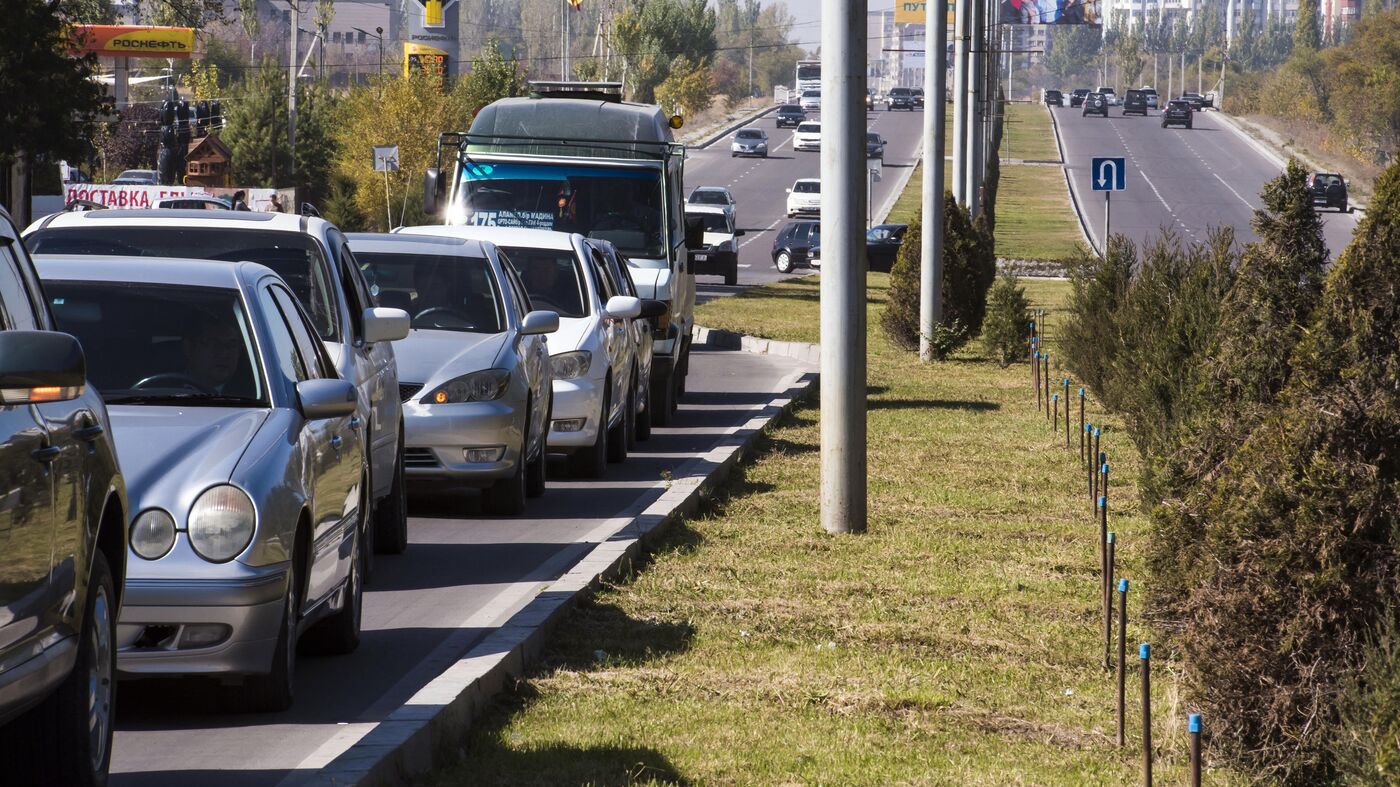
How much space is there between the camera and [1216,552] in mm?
6227

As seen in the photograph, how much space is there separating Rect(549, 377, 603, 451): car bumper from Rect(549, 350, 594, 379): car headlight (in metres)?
0.07

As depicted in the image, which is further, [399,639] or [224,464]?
[399,639]

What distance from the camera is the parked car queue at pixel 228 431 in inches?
190

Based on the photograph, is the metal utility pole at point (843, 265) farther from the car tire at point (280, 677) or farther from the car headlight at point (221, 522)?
the car headlight at point (221, 522)

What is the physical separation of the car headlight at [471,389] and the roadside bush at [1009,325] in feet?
45.8

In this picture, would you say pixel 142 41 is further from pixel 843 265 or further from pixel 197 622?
pixel 197 622

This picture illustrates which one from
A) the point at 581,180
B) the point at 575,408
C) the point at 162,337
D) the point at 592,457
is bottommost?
the point at 592,457

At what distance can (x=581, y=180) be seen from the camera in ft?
70.2

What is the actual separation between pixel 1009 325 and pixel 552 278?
10.7 metres

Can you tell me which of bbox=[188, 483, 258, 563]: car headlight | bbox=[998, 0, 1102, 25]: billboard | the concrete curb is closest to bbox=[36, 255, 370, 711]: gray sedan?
bbox=[188, 483, 258, 563]: car headlight

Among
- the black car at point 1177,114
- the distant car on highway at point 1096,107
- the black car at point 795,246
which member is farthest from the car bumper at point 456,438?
the distant car on highway at point 1096,107

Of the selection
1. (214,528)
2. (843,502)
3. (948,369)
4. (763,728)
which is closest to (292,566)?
(214,528)

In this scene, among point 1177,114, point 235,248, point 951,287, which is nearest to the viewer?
point 235,248

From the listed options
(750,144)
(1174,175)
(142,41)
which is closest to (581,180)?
(1174,175)
